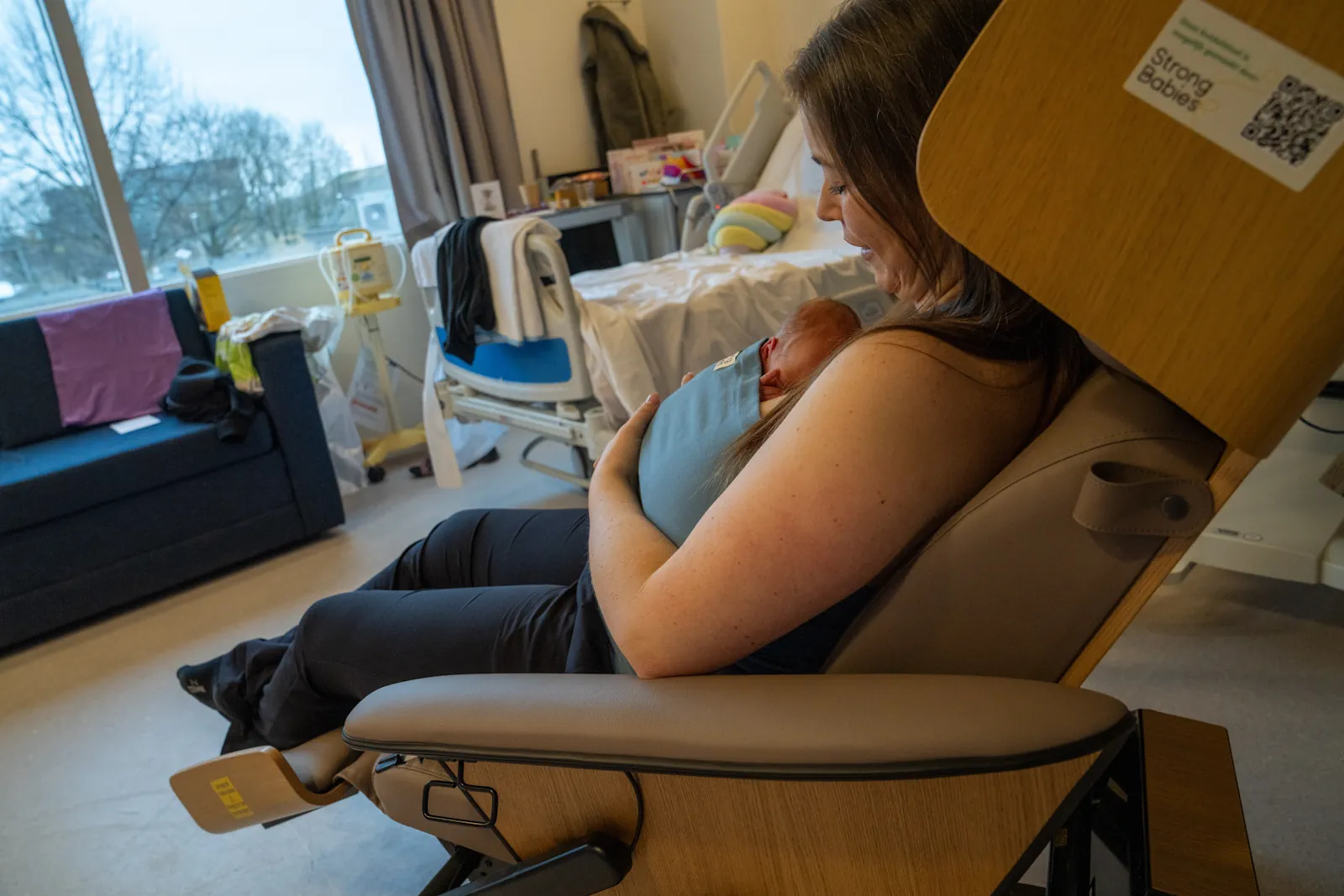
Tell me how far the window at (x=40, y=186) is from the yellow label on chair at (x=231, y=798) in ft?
9.09

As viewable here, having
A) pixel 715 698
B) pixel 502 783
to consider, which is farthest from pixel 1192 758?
pixel 502 783

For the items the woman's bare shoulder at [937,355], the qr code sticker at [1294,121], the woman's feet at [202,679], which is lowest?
the woman's feet at [202,679]

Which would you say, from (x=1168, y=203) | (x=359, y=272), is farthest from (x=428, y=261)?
(x=1168, y=203)

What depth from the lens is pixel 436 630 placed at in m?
1.10

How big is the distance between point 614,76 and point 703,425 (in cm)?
361

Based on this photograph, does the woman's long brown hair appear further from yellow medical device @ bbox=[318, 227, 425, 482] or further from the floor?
yellow medical device @ bbox=[318, 227, 425, 482]

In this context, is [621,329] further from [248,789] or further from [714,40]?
[714,40]

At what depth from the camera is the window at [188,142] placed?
3.11 m

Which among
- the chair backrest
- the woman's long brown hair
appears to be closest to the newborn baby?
the woman's long brown hair

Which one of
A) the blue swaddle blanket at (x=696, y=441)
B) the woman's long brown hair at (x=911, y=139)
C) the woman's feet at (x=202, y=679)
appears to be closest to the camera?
the woman's long brown hair at (x=911, y=139)

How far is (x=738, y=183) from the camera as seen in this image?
11.3 ft

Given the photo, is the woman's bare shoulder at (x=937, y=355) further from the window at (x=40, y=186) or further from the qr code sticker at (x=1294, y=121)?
the window at (x=40, y=186)

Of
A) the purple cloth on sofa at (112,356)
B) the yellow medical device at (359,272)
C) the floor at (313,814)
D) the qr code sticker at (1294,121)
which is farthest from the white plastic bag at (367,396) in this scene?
the qr code sticker at (1294,121)

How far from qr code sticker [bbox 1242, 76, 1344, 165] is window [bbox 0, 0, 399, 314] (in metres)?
3.62
